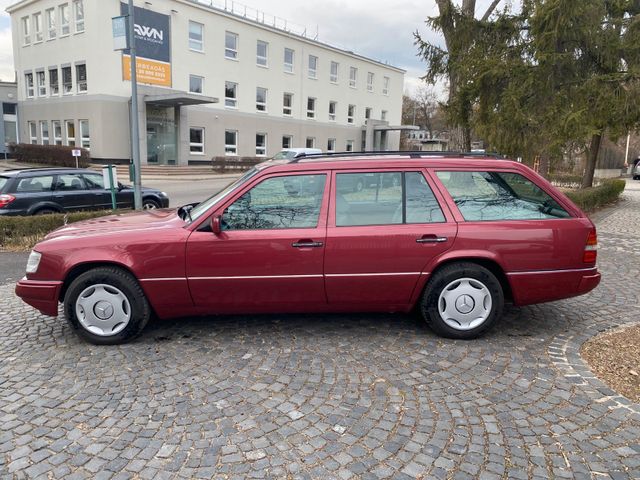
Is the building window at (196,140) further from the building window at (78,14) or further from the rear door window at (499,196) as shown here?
the rear door window at (499,196)

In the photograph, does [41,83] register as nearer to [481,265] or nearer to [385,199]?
[385,199]

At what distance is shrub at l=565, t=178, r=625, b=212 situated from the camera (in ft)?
44.8

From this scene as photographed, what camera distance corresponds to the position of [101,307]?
423 cm

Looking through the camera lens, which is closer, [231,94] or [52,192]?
[52,192]

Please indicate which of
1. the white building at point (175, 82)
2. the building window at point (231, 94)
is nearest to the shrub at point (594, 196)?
the white building at point (175, 82)

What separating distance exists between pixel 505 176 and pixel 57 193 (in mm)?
10267

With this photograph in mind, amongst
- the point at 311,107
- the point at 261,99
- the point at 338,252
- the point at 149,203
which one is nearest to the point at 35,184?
the point at 149,203

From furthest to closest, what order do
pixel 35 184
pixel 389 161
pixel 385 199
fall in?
1. pixel 35 184
2. pixel 389 161
3. pixel 385 199

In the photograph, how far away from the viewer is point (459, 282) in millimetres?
4336

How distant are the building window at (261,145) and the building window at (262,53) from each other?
5.69 m

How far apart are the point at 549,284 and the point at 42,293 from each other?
4512 millimetres

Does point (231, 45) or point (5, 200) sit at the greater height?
point (231, 45)

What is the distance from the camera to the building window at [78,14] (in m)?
30.7

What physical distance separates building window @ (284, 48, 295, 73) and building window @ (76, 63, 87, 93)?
16.4m
